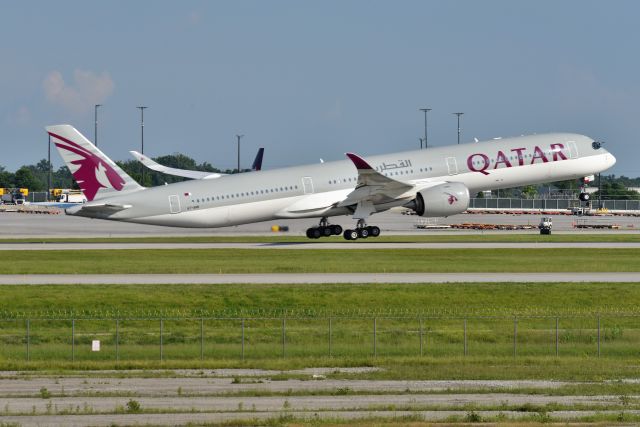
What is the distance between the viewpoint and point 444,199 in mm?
75938

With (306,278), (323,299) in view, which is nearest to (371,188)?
(306,278)

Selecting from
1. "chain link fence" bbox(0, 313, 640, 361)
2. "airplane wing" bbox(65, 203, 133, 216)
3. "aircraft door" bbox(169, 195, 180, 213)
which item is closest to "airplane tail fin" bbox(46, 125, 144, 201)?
"airplane wing" bbox(65, 203, 133, 216)

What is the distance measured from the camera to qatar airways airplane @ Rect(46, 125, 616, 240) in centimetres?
7456

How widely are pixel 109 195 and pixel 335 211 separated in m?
15.2

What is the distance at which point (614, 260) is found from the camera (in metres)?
67.4

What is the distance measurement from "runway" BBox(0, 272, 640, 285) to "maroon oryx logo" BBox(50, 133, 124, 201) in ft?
47.5

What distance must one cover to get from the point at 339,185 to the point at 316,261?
44.2ft

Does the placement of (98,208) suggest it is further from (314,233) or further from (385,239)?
(385,239)

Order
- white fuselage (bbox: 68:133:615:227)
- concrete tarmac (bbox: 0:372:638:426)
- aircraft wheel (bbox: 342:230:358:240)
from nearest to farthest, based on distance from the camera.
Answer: concrete tarmac (bbox: 0:372:638:426) < white fuselage (bbox: 68:133:615:227) < aircraft wheel (bbox: 342:230:358:240)

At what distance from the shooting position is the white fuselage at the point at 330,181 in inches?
3009

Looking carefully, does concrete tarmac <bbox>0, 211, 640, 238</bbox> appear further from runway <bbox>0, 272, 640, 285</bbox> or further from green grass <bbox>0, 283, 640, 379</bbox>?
green grass <bbox>0, 283, 640, 379</bbox>

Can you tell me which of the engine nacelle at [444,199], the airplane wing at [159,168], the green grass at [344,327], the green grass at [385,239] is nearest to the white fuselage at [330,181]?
the engine nacelle at [444,199]

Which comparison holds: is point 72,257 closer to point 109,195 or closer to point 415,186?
point 109,195

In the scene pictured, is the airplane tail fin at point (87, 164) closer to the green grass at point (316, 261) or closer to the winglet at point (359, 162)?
the green grass at point (316, 261)
